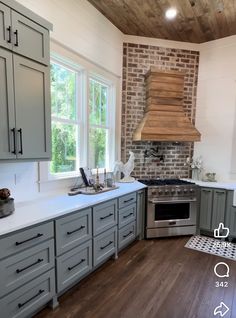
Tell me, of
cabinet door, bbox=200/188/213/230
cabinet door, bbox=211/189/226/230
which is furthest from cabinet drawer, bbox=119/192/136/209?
cabinet door, bbox=211/189/226/230

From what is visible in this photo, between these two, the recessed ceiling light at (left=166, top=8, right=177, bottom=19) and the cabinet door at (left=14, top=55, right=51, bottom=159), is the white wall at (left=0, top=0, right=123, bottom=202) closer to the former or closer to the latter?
the cabinet door at (left=14, top=55, right=51, bottom=159)

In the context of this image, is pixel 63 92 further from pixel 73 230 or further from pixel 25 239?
pixel 25 239

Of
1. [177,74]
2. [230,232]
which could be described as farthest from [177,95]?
[230,232]

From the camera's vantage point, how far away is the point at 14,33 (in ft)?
5.62

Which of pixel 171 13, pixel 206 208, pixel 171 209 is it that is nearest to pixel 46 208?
pixel 171 209

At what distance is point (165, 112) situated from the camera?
354cm

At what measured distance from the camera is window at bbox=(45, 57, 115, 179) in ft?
8.97

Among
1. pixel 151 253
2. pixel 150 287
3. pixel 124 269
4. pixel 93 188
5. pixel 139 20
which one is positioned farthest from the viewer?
pixel 139 20

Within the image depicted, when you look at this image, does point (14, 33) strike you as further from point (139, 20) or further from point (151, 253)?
point (151, 253)

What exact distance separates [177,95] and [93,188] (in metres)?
2.12

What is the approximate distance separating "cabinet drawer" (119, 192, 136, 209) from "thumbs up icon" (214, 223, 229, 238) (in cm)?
148

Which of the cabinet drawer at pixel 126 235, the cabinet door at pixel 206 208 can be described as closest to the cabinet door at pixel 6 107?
the cabinet drawer at pixel 126 235

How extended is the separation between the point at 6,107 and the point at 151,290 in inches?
87.1

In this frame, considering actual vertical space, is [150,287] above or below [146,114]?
below
